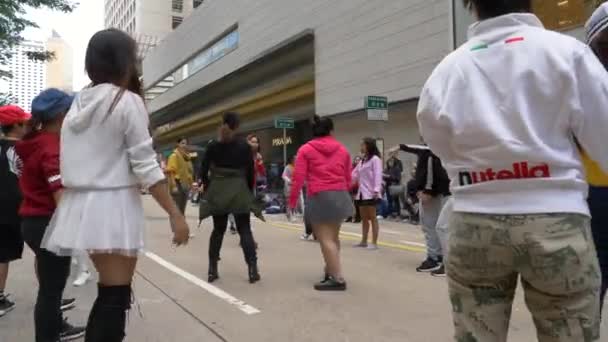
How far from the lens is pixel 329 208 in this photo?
230 inches

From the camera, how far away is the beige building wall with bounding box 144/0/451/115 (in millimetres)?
16594

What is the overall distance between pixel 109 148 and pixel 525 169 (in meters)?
1.77

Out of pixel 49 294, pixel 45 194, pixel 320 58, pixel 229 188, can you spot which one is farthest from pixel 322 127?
pixel 320 58

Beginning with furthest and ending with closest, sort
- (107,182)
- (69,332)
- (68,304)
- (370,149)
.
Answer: (370,149) → (68,304) → (69,332) → (107,182)

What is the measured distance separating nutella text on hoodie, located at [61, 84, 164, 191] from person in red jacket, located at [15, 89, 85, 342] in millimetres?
1094

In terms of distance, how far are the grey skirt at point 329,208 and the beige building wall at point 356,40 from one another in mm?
10867

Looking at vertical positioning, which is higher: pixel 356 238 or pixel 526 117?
pixel 526 117

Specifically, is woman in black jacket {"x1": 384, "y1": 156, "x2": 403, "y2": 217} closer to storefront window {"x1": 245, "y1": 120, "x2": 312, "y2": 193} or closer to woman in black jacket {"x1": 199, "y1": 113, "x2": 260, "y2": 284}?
woman in black jacket {"x1": 199, "y1": 113, "x2": 260, "y2": 284}

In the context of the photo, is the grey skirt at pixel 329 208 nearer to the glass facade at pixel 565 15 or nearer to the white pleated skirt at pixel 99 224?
the white pleated skirt at pixel 99 224

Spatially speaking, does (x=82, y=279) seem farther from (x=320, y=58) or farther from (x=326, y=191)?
(x=320, y=58)

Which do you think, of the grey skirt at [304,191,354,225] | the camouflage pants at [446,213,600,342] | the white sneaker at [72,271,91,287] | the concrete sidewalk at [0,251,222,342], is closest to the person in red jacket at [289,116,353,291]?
the grey skirt at [304,191,354,225]

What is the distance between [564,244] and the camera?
1.63 meters

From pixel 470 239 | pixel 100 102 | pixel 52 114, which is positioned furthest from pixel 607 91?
pixel 52 114

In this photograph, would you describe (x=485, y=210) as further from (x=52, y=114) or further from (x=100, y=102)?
(x=52, y=114)
